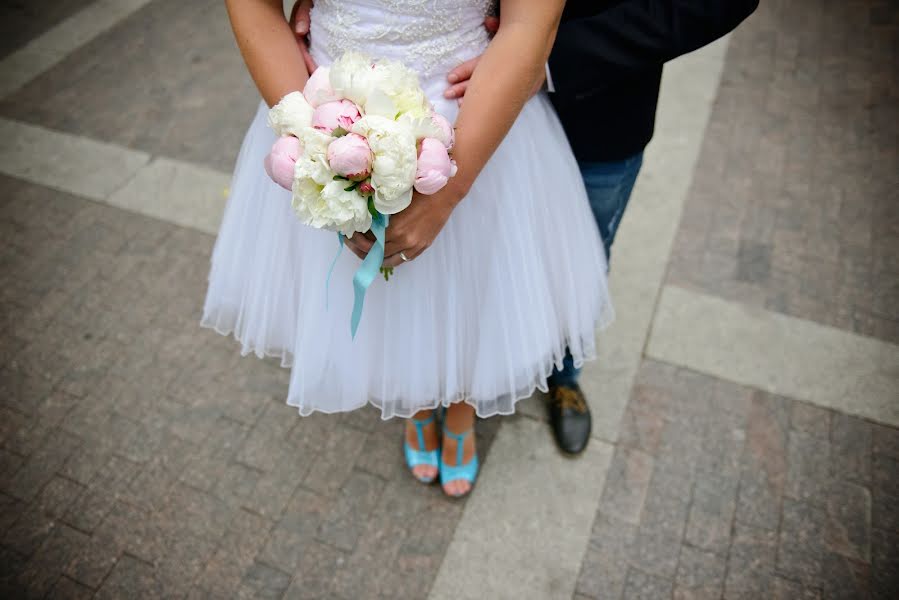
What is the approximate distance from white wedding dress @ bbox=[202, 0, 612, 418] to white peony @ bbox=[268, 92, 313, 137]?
0.32 metres

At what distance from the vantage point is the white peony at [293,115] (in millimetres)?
1369

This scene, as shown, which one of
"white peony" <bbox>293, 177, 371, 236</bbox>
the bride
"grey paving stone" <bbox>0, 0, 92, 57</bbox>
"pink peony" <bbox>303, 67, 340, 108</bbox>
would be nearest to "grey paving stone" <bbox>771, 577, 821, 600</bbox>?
the bride

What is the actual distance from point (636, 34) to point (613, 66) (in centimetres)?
10

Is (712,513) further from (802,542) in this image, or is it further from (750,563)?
(802,542)

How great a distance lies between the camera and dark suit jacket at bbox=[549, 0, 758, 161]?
5.16ft

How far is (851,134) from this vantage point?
3717mm

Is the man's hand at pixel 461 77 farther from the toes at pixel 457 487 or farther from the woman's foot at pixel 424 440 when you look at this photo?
the toes at pixel 457 487

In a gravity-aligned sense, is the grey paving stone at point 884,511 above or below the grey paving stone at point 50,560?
below

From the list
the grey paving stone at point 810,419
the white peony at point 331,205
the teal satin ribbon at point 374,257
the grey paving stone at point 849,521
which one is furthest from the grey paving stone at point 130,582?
the grey paving stone at point 810,419

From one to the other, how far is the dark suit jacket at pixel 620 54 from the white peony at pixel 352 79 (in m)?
0.62

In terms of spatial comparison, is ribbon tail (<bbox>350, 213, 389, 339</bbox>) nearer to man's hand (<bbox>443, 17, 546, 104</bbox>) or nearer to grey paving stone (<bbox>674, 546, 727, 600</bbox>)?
man's hand (<bbox>443, 17, 546, 104</bbox>)

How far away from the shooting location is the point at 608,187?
2088 mm

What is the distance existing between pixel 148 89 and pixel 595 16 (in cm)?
370

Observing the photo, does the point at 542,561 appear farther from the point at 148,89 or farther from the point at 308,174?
the point at 148,89
